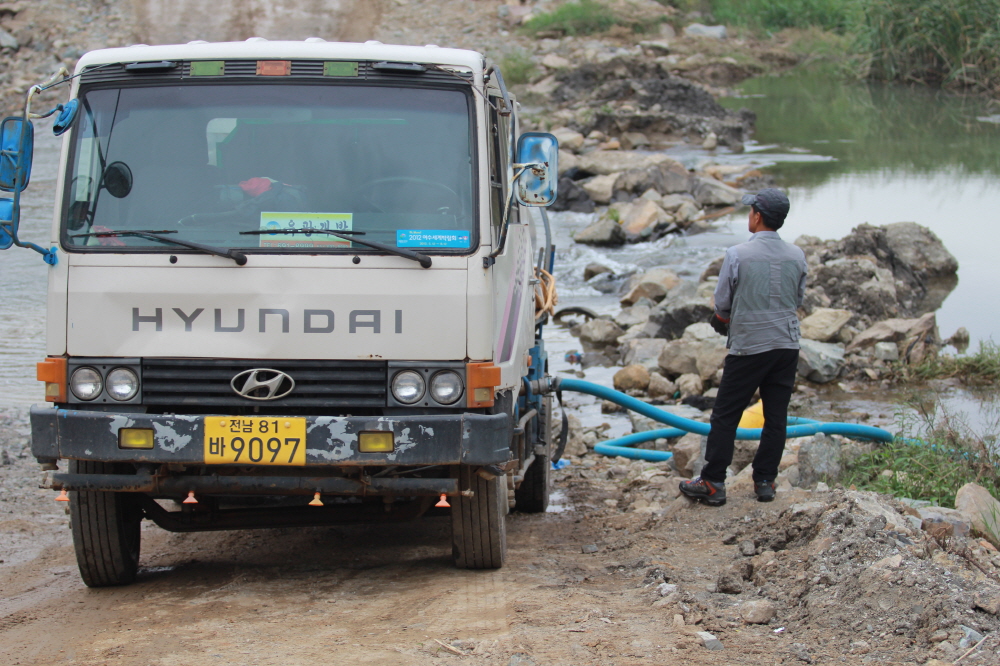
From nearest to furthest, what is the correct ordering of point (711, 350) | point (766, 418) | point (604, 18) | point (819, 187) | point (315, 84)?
point (315, 84)
point (766, 418)
point (711, 350)
point (819, 187)
point (604, 18)

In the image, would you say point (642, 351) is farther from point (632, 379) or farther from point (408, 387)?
point (408, 387)

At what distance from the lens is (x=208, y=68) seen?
4.71 m

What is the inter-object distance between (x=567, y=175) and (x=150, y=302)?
1747 cm

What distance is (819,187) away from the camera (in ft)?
64.2

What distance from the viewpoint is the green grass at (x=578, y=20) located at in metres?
32.9

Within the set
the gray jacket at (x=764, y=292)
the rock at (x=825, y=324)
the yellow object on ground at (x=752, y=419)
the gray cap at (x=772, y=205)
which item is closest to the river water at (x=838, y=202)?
the rock at (x=825, y=324)

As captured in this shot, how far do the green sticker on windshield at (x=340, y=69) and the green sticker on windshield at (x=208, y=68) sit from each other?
0.46m

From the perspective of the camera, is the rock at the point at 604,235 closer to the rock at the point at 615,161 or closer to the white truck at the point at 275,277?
the rock at the point at 615,161

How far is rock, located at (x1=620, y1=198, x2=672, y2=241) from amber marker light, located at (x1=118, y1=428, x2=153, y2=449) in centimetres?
1365

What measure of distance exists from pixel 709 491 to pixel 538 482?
45.0 inches

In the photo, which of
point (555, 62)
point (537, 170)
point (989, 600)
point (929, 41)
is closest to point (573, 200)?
point (555, 62)

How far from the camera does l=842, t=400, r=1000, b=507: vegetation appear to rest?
21.3 ft

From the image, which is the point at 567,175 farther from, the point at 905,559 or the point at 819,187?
the point at 905,559

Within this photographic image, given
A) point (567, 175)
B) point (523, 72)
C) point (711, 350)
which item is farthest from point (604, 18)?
point (711, 350)
